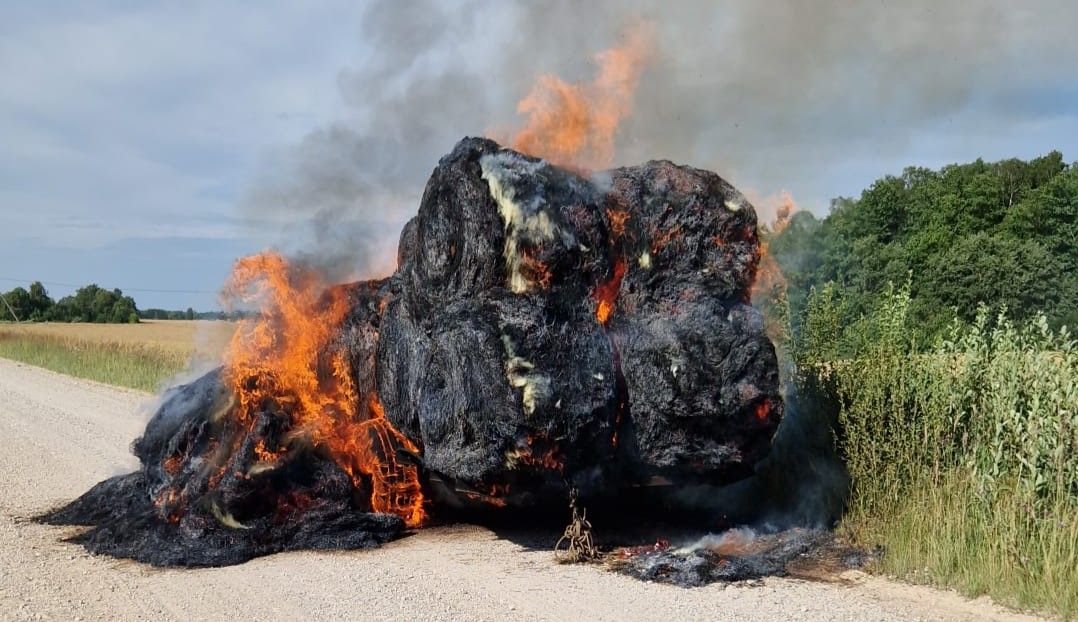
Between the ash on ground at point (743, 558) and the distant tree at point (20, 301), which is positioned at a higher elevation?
the distant tree at point (20, 301)

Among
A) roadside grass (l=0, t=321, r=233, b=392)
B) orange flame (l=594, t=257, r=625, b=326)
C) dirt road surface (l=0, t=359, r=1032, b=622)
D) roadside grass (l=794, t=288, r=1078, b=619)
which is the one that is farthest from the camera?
roadside grass (l=0, t=321, r=233, b=392)

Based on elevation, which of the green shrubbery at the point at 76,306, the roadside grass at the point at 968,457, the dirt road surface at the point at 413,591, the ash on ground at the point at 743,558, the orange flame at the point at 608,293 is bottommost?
the dirt road surface at the point at 413,591

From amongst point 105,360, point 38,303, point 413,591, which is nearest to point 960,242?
point 105,360

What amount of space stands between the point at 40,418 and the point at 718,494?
14650 mm

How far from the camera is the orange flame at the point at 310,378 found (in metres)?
9.92

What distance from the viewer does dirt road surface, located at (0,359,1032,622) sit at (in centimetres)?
682

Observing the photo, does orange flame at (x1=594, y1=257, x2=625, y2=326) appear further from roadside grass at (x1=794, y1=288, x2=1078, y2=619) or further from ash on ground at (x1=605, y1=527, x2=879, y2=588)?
roadside grass at (x1=794, y1=288, x2=1078, y2=619)

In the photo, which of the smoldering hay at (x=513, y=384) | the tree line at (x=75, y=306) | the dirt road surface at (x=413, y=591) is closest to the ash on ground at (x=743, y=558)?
the dirt road surface at (x=413, y=591)

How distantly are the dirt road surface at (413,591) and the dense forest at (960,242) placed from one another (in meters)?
19.8

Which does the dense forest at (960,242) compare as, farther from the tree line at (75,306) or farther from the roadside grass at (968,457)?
the tree line at (75,306)

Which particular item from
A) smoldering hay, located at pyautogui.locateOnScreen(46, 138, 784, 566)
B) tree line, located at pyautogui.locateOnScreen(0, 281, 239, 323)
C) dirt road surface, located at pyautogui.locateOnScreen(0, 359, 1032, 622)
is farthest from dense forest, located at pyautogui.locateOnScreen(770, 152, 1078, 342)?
tree line, located at pyautogui.locateOnScreen(0, 281, 239, 323)

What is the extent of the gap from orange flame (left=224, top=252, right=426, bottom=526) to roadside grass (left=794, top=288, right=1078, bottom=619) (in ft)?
15.0

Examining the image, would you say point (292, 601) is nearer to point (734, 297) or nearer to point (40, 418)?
point (734, 297)

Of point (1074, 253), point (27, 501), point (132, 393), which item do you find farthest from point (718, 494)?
point (1074, 253)
